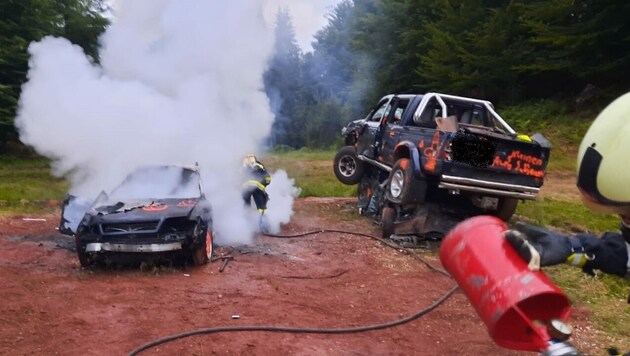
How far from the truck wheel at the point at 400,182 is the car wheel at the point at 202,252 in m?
3.19

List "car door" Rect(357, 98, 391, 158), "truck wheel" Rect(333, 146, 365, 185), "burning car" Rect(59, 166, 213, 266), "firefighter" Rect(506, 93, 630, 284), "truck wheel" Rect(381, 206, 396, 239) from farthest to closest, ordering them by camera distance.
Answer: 1. "truck wheel" Rect(333, 146, 365, 185)
2. "car door" Rect(357, 98, 391, 158)
3. "truck wheel" Rect(381, 206, 396, 239)
4. "burning car" Rect(59, 166, 213, 266)
5. "firefighter" Rect(506, 93, 630, 284)

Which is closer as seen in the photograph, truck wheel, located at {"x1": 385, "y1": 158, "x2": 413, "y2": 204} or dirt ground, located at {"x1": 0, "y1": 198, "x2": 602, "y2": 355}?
dirt ground, located at {"x1": 0, "y1": 198, "x2": 602, "y2": 355}

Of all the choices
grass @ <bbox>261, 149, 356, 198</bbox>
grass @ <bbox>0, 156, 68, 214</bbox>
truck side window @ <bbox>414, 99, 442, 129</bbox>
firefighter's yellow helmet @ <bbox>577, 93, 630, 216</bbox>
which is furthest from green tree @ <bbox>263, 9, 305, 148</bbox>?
firefighter's yellow helmet @ <bbox>577, 93, 630, 216</bbox>

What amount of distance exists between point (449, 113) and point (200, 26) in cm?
492

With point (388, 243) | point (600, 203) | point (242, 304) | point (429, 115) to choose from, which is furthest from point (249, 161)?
point (600, 203)

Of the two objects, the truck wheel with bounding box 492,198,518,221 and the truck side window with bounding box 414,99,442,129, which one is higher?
the truck side window with bounding box 414,99,442,129

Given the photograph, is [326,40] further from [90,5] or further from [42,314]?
[42,314]

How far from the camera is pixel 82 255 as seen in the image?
7.30 meters

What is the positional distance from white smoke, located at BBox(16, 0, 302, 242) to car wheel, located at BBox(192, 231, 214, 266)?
1.56 meters

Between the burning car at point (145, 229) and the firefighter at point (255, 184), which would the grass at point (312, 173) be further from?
the burning car at point (145, 229)

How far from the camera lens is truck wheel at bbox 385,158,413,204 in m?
9.23

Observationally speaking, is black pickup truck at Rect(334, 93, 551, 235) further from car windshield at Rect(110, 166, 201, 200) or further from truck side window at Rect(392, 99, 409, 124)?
car windshield at Rect(110, 166, 201, 200)

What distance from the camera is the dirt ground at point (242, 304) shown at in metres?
4.99

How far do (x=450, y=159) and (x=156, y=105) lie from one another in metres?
4.93
